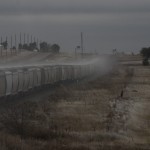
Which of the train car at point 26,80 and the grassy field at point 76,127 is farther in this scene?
the train car at point 26,80

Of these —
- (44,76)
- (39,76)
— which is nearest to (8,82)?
(39,76)

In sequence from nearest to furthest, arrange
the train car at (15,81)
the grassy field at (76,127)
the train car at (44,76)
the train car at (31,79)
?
the grassy field at (76,127), the train car at (15,81), the train car at (31,79), the train car at (44,76)

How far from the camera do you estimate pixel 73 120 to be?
25906 millimetres

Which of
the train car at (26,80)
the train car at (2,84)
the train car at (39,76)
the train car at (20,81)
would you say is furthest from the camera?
the train car at (39,76)

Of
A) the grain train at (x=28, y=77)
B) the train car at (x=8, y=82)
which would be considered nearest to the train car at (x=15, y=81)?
the grain train at (x=28, y=77)

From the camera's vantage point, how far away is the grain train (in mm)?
34203

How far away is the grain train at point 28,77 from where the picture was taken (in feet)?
112

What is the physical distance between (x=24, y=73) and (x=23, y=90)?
1307 mm

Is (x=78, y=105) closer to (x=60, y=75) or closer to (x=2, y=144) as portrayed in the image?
(x=2, y=144)

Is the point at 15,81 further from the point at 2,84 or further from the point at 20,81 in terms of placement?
the point at 2,84

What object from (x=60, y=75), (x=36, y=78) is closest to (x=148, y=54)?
(x=60, y=75)

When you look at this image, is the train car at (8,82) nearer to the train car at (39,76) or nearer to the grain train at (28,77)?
the grain train at (28,77)

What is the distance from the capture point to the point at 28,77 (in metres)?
41.5

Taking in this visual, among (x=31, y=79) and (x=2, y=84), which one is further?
(x=31, y=79)
